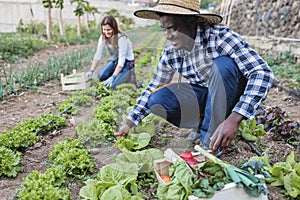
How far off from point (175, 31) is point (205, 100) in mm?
715

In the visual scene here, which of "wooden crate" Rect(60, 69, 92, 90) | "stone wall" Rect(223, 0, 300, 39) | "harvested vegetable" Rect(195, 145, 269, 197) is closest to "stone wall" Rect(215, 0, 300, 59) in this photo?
"stone wall" Rect(223, 0, 300, 39)

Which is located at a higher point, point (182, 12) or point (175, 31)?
point (182, 12)

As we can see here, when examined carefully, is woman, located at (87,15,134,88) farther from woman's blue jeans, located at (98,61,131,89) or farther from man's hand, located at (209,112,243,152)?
man's hand, located at (209,112,243,152)

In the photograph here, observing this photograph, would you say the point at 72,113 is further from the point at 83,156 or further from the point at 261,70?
the point at 261,70

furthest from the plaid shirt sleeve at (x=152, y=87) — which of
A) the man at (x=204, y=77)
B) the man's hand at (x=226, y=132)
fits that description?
the man's hand at (x=226, y=132)

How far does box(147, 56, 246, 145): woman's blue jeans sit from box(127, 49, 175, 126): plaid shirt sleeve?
50 mm

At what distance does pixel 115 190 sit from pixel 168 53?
128 cm

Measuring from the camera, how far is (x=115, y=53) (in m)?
5.34

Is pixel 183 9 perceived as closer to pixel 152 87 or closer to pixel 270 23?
pixel 152 87

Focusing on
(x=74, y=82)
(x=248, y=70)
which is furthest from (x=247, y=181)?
(x=74, y=82)

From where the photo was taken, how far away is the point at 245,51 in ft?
7.32

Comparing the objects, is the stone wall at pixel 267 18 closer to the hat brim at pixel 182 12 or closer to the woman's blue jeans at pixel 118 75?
the woman's blue jeans at pixel 118 75

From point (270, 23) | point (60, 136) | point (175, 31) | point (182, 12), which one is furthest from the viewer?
point (270, 23)

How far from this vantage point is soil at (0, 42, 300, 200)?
242cm
